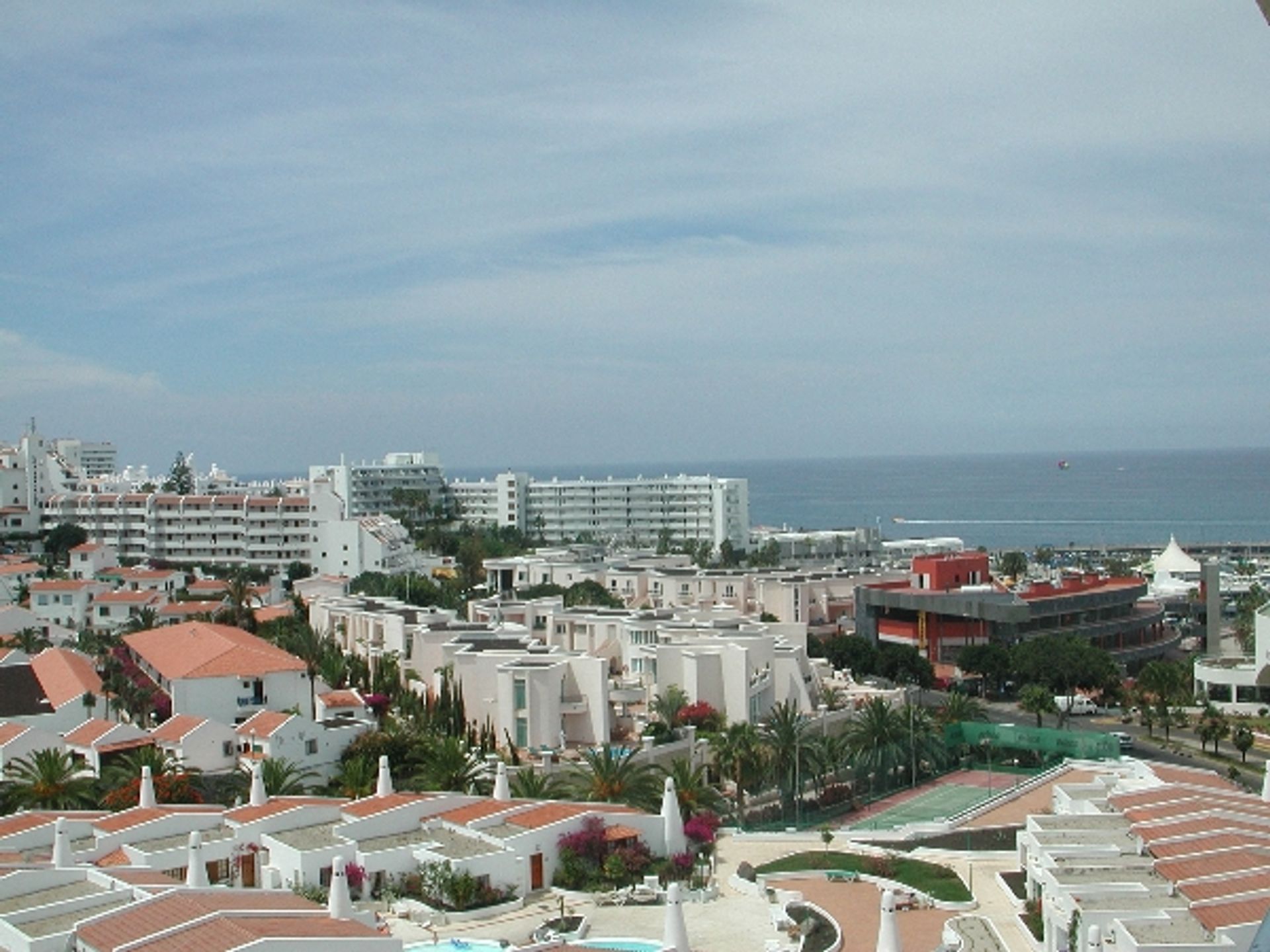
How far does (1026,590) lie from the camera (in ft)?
216

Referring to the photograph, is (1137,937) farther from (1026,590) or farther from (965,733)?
(1026,590)

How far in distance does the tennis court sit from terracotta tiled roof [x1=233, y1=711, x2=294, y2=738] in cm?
1526

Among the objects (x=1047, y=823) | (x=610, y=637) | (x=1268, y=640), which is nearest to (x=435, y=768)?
(x=1047, y=823)

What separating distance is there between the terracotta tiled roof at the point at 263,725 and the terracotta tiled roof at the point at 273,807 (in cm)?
671

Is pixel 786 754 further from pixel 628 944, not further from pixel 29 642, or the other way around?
pixel 29 642

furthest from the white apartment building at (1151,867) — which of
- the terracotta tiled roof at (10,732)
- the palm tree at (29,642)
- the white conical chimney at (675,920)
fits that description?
the palm tree at (29,642)

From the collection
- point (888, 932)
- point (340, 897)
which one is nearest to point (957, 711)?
point (888, 932)

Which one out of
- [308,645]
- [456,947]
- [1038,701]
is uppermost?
[308,645]

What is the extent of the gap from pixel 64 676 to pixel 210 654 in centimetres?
493

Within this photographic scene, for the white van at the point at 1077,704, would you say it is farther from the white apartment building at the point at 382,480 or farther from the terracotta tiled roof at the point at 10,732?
the white apartment building at the point at 382,480

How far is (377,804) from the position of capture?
28266mm

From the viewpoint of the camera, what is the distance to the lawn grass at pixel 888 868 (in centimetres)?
2705

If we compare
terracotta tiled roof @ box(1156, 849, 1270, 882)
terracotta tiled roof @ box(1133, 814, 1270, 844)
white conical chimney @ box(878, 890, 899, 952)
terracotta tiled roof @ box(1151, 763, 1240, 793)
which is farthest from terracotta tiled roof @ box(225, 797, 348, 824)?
terracotta tiled roof @ box(1151, 763, 1240, 793)

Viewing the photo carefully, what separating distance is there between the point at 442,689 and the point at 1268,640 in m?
Result: 32.4
